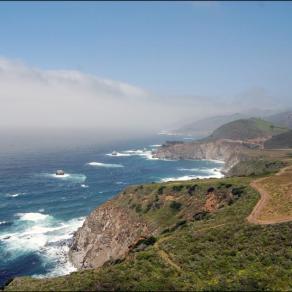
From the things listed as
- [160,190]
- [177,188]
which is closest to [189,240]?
[177,188]

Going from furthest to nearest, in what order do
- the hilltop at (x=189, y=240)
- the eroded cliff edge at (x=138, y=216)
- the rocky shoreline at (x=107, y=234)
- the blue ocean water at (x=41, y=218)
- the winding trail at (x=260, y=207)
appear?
the blue ocean water at (x=41, y=218)
the rocky shoreline at (x=107, y=234)
the eroded cliff edge at (x=138, y=216)
the winding trail at (x=260, y=207)
the hilltop at (x=189, y=240)

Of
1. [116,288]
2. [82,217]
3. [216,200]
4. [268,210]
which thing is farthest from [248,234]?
[82,217]

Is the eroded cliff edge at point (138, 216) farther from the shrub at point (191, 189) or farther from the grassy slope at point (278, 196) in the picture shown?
the grassy slope at point (278, 196)

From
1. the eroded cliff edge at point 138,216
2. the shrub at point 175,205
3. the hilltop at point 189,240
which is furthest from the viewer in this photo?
the shrub at point 175,205

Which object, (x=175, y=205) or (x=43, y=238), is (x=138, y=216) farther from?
(x=43, y=238)

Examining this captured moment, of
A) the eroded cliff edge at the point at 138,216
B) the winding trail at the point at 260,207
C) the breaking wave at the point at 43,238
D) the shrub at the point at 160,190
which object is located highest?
the winding trail at the point at 260,207

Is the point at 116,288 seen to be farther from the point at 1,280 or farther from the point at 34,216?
the point at 34,216

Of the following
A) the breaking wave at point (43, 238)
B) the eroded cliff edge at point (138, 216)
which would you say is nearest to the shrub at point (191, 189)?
the eroded cliff edge at point (138, 216)

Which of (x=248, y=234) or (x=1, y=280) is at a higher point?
(x=248, y=234)
